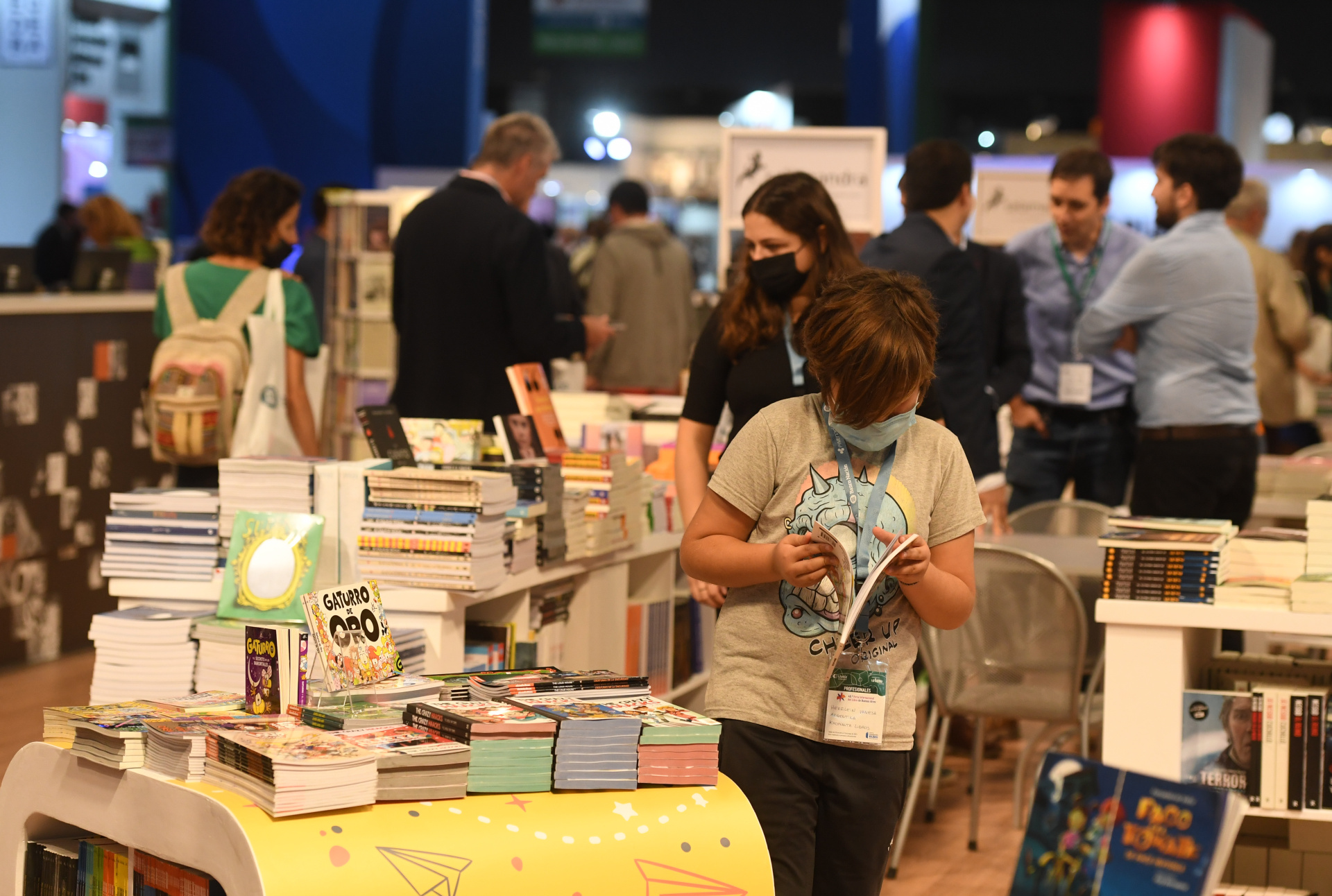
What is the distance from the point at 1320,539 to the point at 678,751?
5.13 ft

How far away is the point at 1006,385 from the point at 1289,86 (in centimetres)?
2387

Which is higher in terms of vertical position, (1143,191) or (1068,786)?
(1143,191)

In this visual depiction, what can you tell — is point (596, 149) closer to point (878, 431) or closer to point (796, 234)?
point (796, 234)

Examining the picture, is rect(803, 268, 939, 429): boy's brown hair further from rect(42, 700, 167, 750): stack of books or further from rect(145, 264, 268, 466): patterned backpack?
rect(145, 264, 268, 466): patterned backpack

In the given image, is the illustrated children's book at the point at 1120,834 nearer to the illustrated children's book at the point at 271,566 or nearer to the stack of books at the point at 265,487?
the illustrated children's book at the point at 271,566

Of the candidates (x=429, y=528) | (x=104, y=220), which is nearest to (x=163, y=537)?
(x=429, y=528)

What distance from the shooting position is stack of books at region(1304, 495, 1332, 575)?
312 cm

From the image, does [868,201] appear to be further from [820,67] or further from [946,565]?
[820,67]

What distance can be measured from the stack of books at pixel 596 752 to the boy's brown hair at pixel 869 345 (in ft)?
1.87

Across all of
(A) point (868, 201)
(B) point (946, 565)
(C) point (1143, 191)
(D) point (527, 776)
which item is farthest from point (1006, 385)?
(C) point (1143, 191)

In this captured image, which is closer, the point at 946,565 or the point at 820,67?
the point at 946,565

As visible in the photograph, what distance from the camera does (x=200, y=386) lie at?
15.4ft

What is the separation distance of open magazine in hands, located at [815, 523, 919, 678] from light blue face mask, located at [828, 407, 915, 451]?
147 mm

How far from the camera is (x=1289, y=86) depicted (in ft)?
85.4
